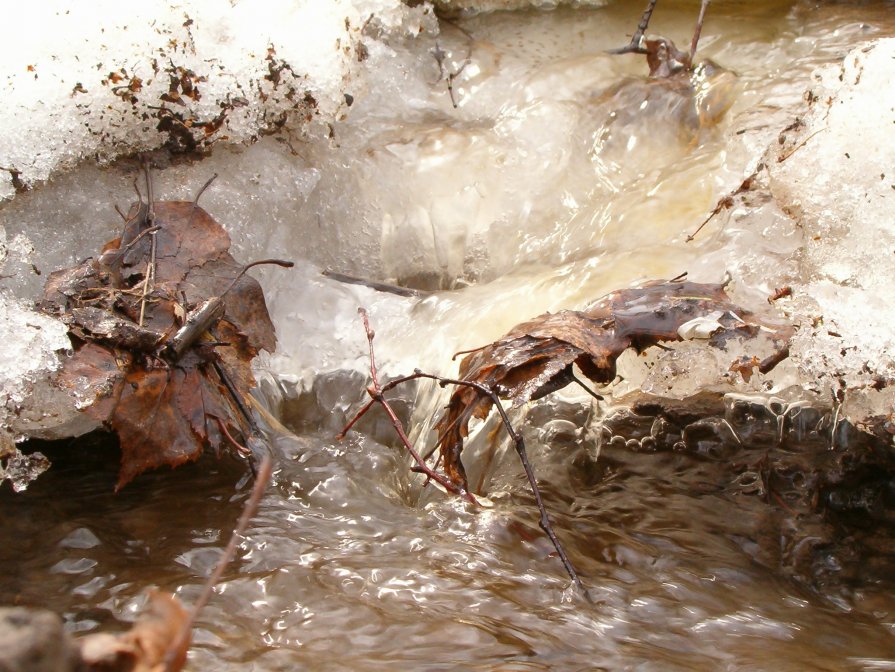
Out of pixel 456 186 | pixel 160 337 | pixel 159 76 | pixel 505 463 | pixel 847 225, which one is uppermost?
pixel 159 76

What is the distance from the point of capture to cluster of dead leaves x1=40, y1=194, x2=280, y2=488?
6.59ft

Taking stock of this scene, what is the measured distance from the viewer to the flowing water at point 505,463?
1.71 m

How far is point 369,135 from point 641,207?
102 cm

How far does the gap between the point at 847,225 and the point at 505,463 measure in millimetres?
1035

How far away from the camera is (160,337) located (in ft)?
6.82

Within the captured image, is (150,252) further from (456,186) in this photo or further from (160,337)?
(456,186)

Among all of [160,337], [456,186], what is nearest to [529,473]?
[160,337]

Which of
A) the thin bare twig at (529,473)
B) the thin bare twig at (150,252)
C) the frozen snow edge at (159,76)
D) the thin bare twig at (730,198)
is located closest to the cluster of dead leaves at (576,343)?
the thin bare twig at (529,473)

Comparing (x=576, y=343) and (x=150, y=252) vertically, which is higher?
(x=150, y=252)

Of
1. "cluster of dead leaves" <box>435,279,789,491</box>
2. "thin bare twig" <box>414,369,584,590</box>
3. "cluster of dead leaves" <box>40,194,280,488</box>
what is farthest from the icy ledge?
"cluster of dead leaves" <box>40,194,280,488</box>

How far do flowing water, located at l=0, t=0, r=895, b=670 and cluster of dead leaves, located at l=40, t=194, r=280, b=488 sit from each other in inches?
8.2

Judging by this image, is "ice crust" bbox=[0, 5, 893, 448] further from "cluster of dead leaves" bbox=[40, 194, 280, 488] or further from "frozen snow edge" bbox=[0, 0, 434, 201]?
"cluster of dead leaves" bbox=[40, 194, 280, 488]

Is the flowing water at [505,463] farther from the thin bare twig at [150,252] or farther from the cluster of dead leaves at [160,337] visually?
the thin bare twig at [150,252]

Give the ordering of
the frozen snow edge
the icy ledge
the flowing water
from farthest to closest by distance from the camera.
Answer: the frozen snow edge, the icy ledge, the flowing water
